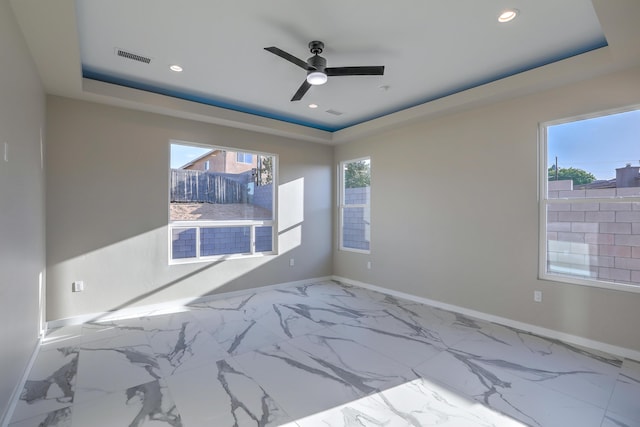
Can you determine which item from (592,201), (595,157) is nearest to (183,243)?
(592,201)

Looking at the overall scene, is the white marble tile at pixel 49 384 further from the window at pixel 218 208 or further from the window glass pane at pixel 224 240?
the window glass pane at pixel 224 240

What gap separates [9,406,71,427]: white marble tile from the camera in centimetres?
188

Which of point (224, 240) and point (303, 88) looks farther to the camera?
point (224, 240)

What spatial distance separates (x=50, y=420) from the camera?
6.32 feet

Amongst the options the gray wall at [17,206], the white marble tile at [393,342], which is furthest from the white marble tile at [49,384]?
the white marble tile at [393,342]

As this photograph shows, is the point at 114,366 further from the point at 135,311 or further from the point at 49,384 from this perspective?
the point at 135,311

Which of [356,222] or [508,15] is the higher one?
[508,15]

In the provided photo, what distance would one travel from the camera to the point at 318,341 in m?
3.10

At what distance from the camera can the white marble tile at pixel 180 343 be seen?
266cm

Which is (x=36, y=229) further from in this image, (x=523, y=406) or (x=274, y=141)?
(x=523, y=406)

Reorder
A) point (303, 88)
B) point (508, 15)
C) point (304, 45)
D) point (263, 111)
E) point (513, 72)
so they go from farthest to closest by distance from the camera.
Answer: point (263, 111), point (513, 72), point (303, 88), point (304, 45), point (508, 15)

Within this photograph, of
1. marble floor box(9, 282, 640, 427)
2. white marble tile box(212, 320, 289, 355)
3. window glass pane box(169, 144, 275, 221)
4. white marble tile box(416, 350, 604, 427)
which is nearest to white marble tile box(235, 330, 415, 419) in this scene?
marble floor box(9, 282, 640, 427)

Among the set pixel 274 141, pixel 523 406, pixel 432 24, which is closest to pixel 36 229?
pixel 274 141

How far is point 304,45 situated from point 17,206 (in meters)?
2.56
